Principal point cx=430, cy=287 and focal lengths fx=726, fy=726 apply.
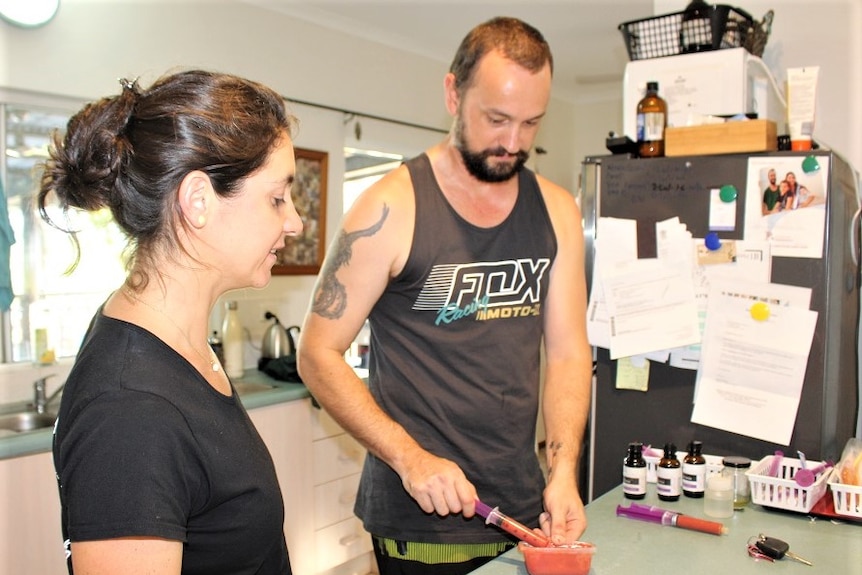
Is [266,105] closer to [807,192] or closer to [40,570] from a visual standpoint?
[807,192]

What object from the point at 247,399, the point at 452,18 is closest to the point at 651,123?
the point at 247,399

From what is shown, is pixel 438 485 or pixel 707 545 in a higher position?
pixel 438 485

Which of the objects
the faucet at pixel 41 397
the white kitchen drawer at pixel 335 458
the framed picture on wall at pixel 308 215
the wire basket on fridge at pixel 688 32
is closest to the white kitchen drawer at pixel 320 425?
the white kitchen drawer at pixel 335 458

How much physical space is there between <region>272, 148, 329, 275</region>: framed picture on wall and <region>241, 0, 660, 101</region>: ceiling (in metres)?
0.71

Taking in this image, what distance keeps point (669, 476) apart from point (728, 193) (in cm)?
71

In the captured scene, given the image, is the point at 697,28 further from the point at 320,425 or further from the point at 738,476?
the point at 320,425

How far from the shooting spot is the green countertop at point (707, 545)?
1.22m

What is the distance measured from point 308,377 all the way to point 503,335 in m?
0.41

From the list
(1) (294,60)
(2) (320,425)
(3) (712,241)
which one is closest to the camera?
(3) (712,241)

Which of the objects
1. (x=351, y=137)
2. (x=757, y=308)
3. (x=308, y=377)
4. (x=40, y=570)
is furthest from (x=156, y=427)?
(x=351, y=137)

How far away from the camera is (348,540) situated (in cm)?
329

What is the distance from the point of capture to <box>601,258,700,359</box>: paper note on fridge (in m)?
1.84

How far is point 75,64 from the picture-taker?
283 cm

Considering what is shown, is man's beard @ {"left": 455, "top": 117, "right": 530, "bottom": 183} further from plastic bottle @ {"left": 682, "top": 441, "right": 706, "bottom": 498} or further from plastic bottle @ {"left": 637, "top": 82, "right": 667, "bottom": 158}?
plastic bottle @ {"left": 682, "top": 441, "right": 706, "bottom": 498}
